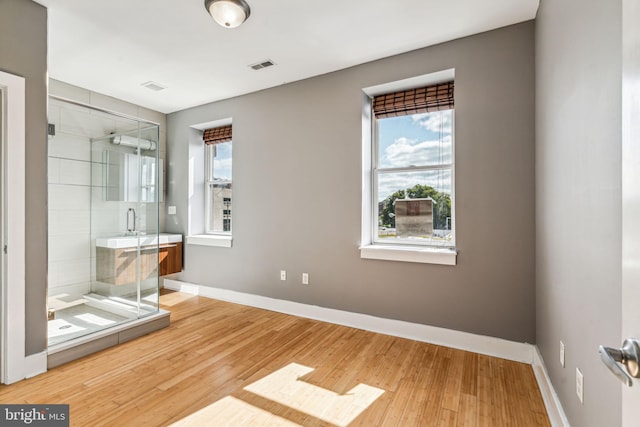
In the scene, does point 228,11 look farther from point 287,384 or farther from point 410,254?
point 287,384

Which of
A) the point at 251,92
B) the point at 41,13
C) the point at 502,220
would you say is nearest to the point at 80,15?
the point at 41,13

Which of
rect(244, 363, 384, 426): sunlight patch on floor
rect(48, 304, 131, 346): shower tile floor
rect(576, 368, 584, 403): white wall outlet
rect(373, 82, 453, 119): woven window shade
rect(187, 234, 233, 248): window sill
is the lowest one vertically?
rect(244, 363, 384, 426): sunlight patch on floor

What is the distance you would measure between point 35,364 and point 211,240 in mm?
2180

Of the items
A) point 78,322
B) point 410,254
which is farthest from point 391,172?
point 78,322

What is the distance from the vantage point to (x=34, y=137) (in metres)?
2.16

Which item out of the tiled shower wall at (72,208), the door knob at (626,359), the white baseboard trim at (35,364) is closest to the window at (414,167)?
the door knob at (626,359)

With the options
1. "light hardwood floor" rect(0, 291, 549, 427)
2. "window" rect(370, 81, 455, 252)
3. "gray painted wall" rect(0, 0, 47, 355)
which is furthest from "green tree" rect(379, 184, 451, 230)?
"gray painted wall" rect(0, 0, 47, 355)

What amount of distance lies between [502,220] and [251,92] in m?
3.10

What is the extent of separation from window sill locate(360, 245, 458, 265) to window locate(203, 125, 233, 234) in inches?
90.1

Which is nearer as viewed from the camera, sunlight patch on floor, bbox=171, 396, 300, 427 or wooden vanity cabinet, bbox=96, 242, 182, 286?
sunlight patch on floor, bbox=171, 396, 300, 427

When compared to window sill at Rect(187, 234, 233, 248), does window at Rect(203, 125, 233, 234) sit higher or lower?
higher

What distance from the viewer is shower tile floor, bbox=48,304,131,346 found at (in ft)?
7.88

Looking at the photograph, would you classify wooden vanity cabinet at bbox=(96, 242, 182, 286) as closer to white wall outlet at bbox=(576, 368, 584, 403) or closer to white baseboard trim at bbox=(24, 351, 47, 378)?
white baseboard trim at bbox=(24, 351, 47, 378)

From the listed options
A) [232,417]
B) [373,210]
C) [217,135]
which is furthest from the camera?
[217,135]
